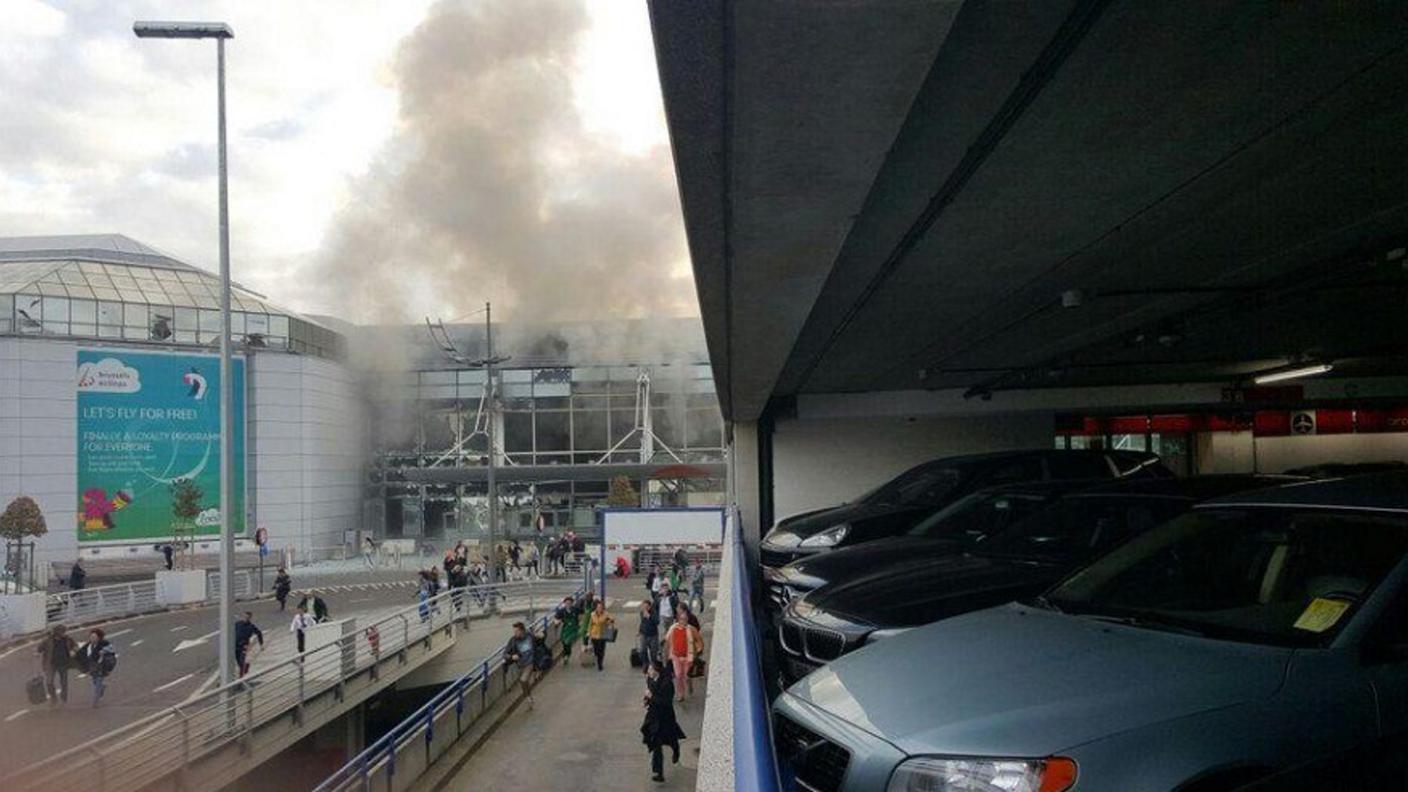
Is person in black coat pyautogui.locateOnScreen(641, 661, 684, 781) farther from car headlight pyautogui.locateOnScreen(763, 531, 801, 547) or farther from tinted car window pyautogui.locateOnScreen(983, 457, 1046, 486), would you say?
tinted car window pyautogui.locateOnScreen(983, 457, 1046, 486)

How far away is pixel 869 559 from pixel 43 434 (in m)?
39.2

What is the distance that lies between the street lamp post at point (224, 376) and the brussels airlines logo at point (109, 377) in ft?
83.3

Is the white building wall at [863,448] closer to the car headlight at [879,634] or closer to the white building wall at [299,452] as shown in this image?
the car headlight at [879,634]

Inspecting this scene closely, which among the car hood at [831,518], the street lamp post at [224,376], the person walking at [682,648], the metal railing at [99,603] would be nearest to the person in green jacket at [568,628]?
the person walking at [682,648]

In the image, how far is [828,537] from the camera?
7.85m

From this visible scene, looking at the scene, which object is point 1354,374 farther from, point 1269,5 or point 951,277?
point 1269,5

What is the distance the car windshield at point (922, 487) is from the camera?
885 cm

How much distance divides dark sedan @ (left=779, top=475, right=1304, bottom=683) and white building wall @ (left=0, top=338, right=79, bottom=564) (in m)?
39.1

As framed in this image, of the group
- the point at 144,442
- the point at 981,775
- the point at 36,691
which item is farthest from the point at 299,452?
the point at 981,775

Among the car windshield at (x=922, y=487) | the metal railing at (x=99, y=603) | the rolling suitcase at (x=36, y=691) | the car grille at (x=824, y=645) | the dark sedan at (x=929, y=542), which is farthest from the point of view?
the metal railing at (x=99, y=603)

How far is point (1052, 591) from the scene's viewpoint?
12.0ft

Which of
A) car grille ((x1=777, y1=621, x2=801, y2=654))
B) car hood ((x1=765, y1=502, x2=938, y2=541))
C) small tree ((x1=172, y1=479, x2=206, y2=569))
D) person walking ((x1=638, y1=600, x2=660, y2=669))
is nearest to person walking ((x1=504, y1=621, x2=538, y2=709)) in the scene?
person walking ((x1=638, y1=600, x2=660, y2=669))

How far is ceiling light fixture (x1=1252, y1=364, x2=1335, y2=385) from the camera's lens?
12.6m

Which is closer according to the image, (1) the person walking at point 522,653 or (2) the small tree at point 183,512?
(1) the person walking at point 522,653
